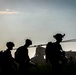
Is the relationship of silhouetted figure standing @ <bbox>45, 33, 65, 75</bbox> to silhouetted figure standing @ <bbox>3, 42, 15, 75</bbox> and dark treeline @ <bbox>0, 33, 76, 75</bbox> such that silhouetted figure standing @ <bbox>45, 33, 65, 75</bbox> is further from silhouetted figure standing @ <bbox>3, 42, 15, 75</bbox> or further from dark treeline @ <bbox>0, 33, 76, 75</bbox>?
silhouetted figure standing @ <bbox>3, 42, 15, 75</bbox>

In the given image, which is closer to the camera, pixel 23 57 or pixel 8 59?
pixel 8 59

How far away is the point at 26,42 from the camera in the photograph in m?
13.7

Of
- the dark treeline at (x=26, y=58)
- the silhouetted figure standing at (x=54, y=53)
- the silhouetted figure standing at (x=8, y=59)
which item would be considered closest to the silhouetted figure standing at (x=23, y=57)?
the dark treeline at (x=26, y=58)

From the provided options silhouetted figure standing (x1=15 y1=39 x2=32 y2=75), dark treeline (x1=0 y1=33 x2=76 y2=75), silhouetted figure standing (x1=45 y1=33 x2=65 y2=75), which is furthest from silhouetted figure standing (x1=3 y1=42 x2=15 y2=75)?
silhouetted figure standing (x1=45 y1=33 x2=65 y2=75)

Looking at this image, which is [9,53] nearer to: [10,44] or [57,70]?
[10,44]

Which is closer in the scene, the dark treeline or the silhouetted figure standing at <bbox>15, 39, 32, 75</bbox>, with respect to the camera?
the dark treeline

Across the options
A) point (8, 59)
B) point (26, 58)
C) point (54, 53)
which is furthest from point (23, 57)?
point (54, 53)

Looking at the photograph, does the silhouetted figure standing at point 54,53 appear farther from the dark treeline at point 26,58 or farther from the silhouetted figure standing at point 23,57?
the silhouetted figure standing at point 23,57

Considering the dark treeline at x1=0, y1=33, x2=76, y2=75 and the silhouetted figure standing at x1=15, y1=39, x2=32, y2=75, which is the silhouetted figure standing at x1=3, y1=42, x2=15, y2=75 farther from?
the silhouetted figure standing at x1=15, y1=39, x2=32, y2=75

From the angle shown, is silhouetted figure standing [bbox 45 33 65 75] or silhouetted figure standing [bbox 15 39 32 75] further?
silhouetted figure standing [bbox 15 39 32 75]

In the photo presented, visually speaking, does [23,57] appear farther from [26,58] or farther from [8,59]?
[8,59]

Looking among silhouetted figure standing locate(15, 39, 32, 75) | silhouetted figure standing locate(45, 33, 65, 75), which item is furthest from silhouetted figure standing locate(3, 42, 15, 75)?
silhouetted figure standing locate(45, 33, 65, 75)

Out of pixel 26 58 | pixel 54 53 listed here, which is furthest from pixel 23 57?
pixel 54 53

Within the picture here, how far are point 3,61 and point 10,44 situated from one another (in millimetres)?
726
